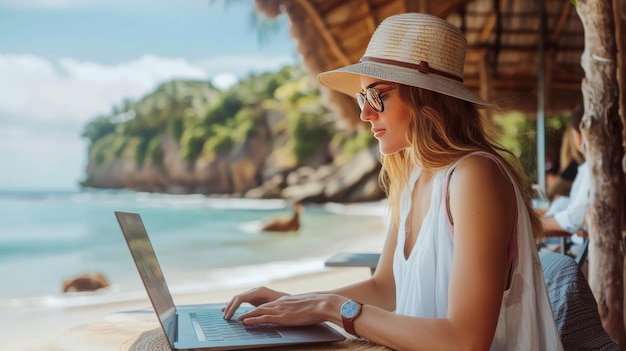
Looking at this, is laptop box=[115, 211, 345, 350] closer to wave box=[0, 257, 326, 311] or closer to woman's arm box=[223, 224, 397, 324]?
woman's arm box=[223, 224, 397, 324]

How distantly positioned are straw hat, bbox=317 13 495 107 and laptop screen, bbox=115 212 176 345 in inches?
15.3

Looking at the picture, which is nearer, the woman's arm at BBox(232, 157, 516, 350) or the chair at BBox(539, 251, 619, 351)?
the woman's arm at BBox(232, 157, 516, 350)

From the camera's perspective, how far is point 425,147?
1.08 meters

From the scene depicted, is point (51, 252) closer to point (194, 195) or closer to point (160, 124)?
point (194, 195)

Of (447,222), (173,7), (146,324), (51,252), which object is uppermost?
(173,7)

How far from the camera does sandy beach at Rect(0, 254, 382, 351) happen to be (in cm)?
588

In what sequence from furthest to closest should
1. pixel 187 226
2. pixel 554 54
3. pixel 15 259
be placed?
pixel 187 226 < pixel 15 259 < pixel 554 54

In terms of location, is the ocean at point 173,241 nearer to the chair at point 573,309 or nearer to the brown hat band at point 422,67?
the chair at point 573,309

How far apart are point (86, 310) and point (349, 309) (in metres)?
6.37

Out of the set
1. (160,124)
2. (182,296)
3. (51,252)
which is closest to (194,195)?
(160,124)

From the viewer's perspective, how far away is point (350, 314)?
0.96 meters

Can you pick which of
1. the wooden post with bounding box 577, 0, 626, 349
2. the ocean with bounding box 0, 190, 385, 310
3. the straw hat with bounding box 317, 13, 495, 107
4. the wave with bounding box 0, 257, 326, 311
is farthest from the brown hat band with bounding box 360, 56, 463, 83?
the ocean with bounding box 0, 190, 385, 310

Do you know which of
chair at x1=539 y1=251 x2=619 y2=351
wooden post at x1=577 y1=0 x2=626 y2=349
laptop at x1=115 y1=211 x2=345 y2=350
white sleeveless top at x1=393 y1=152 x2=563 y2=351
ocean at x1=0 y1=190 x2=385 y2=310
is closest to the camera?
laptop at x1=115 y1=211 x2=345 y2=350

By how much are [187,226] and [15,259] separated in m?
5.83
